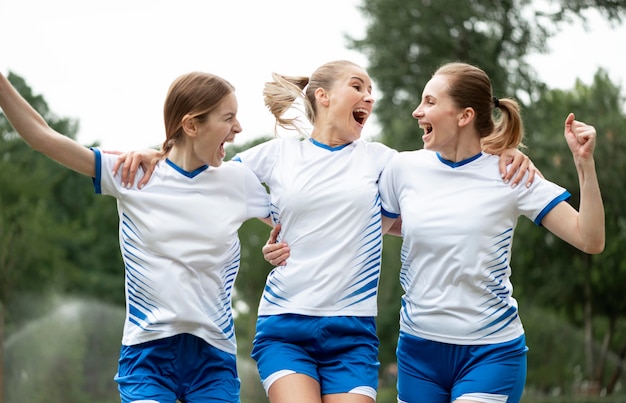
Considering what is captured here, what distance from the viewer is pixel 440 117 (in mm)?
4914

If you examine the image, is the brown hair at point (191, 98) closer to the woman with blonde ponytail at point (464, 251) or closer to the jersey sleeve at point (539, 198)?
the woman with blonde ponytail at point (464, 251)

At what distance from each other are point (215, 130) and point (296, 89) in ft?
2.65

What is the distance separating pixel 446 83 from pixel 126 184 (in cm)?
171

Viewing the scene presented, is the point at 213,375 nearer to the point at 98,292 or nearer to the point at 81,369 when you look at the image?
the point at 81,369

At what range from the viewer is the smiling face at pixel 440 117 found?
4918 millimetres

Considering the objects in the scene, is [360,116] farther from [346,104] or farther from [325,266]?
[325,266]

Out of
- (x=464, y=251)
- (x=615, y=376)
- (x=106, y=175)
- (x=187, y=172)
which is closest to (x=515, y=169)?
(x=464, y=251)

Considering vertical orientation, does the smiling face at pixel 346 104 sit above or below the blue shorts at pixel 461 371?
above

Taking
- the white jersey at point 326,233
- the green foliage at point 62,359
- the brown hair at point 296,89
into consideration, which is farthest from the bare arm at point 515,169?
the green foliage at point 62,359

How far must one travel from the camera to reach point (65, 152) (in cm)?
452

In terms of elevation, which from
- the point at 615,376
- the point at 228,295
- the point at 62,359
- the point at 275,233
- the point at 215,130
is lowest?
the point at 62,359

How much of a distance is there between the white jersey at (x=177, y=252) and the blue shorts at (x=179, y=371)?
0.05m

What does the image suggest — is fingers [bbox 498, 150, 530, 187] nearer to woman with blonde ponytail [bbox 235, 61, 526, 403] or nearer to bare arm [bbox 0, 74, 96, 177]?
woman with blonde ponytail [bbox 235, 61, 526, 403]

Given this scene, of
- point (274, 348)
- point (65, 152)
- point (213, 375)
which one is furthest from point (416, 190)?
point (65, 152)
